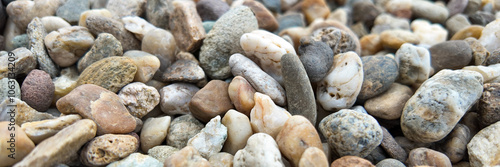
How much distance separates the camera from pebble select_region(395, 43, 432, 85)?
2.03m

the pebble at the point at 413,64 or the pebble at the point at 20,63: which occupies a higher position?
the pebble at the point at 20,63

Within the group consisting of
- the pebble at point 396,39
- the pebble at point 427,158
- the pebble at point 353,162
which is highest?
the pebble at point 396,39

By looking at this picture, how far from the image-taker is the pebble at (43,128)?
4.81ft

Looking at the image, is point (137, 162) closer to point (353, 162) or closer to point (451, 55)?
point (353, 162)

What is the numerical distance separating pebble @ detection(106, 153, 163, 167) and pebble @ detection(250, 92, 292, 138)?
20.3 inches

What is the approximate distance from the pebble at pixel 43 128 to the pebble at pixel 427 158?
163cm

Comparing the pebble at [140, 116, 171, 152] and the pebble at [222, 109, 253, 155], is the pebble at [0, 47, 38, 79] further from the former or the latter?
the pebble at [222, 109, 253, 155]

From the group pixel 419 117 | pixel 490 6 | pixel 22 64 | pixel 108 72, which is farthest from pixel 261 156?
pixel 490 6

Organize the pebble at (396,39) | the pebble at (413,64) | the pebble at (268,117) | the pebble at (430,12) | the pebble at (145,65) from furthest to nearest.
→ 1. the pebble at (430,12)
2. the pebble at (396,39)
3. the pebble at (413,64)
4. the pebble at (145,65)
5. the pebble at (268,117)

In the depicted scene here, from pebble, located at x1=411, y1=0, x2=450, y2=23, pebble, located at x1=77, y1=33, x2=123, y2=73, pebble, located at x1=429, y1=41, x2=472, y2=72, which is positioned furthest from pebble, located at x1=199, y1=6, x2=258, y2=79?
pebble, located at x1=411, y1=0, x2=450, y2=23

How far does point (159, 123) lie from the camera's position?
1.78 meters

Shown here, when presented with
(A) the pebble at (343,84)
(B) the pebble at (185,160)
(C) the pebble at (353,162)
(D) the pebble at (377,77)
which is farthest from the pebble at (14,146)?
(D) the pebble at (377,77)

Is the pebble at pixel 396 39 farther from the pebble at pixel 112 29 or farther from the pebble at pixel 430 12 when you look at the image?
the pebble at pixel 112 29

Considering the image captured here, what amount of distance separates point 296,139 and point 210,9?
1.41 meters
